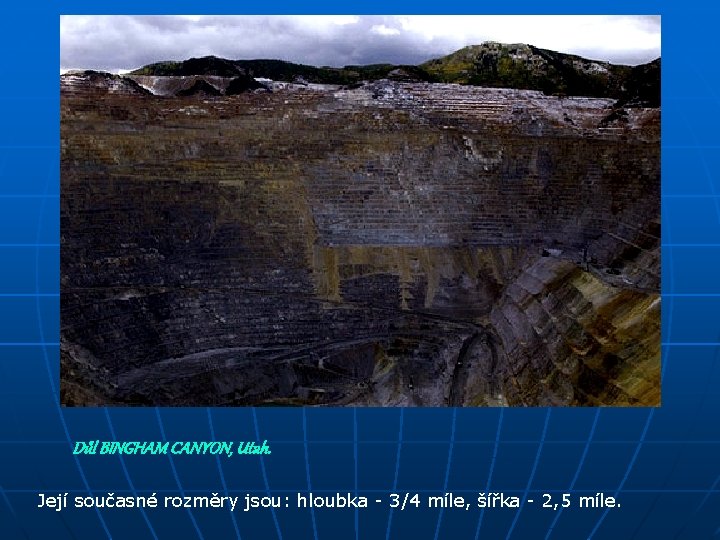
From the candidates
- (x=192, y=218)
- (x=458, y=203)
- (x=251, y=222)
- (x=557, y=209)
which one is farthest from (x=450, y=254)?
(x=192, y=218)

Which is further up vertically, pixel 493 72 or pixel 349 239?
pixel 493 72

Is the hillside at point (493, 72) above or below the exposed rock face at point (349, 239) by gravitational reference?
above

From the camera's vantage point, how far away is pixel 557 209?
43.1 ft

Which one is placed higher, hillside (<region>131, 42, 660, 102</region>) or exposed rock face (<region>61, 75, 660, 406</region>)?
hillside (<region>131, 42, 660, 102</region>)

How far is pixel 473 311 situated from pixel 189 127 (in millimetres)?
5163

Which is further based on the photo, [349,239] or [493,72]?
[349,239]

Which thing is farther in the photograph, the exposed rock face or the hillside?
the exposed rock face

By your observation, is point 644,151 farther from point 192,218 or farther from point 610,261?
point 192,218

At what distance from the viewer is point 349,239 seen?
1293 centimetres

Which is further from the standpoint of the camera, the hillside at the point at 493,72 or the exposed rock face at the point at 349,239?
the exposed rock face at the point at 349,239

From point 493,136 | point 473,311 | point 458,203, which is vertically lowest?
point 473,311

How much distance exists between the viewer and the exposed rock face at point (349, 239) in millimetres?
12383

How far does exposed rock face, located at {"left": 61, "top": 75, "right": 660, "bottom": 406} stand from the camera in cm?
1238

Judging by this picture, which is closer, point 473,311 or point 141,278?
point 141,278
